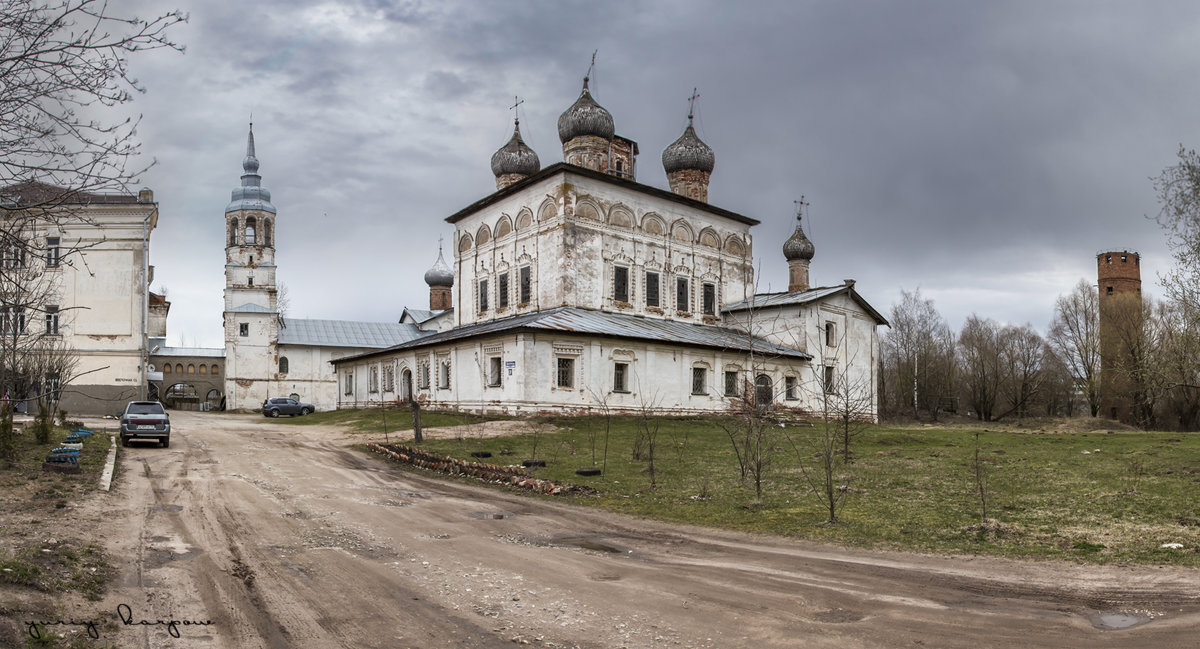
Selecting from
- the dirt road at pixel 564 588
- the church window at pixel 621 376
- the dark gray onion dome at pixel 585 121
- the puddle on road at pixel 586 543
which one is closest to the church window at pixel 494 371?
the church window at pixel 621 376

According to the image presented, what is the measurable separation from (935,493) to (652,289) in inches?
1135

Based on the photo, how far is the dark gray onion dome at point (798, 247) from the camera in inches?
2025

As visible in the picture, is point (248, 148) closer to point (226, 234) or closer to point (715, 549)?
point (226, 234)

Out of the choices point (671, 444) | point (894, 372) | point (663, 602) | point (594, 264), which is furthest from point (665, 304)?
point (663, 602)

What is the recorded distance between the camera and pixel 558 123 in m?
44.9

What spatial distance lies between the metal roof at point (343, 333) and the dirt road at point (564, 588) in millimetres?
45396

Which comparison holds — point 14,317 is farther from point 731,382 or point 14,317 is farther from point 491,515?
point 731,382

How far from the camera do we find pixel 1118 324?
174 feet

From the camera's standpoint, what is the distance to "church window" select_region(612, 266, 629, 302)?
4066 cm

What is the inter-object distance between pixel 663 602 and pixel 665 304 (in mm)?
35398

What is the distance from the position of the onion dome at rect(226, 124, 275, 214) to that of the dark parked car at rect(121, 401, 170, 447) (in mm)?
34389

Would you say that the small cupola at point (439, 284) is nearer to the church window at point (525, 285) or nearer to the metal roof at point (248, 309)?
the metal roof at point (248, 309)

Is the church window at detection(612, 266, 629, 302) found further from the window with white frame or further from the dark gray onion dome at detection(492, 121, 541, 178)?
the dark gray onion dome at detection(492, 121, 541, 178)

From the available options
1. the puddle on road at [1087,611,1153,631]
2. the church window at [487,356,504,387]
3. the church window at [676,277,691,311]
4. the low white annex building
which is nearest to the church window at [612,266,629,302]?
the low white annex building
